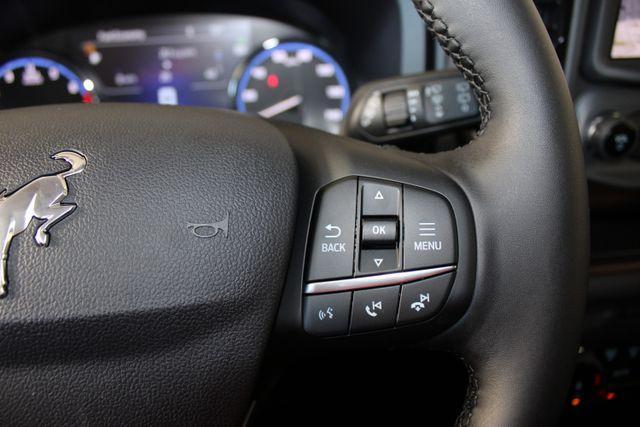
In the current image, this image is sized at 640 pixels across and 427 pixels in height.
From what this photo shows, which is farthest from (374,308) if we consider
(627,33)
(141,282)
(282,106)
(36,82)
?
(36,82)

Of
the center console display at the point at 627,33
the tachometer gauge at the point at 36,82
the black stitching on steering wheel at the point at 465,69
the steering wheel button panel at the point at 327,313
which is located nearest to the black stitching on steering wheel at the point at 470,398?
the black stitching on steering wheel at the point at 465,69

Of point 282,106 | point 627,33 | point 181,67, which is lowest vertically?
point 282,106

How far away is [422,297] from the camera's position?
546 millimetres

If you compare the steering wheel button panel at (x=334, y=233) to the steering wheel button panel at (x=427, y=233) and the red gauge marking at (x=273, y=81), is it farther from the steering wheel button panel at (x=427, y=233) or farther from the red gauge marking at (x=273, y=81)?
the red gauge marking at (x=273, y=81)

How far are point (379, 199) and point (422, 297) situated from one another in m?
0.09

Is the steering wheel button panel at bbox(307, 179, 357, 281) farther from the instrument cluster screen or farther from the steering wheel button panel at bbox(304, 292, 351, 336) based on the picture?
the instrument cluster screen

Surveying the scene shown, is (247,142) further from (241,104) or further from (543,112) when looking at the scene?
(241,104)

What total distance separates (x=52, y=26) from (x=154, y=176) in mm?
1258

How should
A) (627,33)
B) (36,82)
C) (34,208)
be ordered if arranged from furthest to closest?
(36,82) < (627,33) < (34,208)

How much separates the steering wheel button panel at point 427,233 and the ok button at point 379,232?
0.01 m

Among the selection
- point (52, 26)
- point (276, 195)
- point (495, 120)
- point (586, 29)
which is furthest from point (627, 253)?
point (52, 26)

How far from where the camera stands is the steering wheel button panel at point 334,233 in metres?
0.53

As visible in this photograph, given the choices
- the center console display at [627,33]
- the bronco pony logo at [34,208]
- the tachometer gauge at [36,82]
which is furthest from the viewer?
the tachometer gauge at [36,82]

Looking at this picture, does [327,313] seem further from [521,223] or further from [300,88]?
[300,88]
